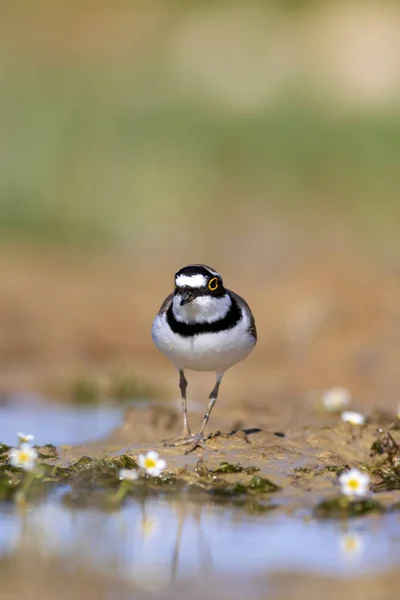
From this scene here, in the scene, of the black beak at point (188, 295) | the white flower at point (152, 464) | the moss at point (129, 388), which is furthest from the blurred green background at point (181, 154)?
the white flower at point (152, 464)

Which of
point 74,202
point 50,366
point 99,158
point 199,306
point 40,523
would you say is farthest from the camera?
point 99,158

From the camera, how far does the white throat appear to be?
696 cm

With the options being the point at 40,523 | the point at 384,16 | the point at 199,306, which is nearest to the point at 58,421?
the point at 199,306

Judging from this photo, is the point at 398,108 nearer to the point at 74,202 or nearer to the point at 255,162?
the point at 255,162

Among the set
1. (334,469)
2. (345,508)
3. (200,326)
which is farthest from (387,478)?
(200,326)

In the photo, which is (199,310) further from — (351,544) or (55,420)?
(55,420)

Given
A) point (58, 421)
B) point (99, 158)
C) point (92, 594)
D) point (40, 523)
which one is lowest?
point (92, 594)

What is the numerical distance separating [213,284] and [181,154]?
16.0 metres

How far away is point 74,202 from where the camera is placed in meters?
21.9

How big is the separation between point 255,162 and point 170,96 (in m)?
4.21

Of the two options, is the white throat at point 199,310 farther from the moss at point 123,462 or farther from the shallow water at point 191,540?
the shallow water at point 191,540

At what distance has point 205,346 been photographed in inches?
274

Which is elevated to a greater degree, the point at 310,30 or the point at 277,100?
the point at 310,30

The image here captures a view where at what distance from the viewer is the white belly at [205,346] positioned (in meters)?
6.96
